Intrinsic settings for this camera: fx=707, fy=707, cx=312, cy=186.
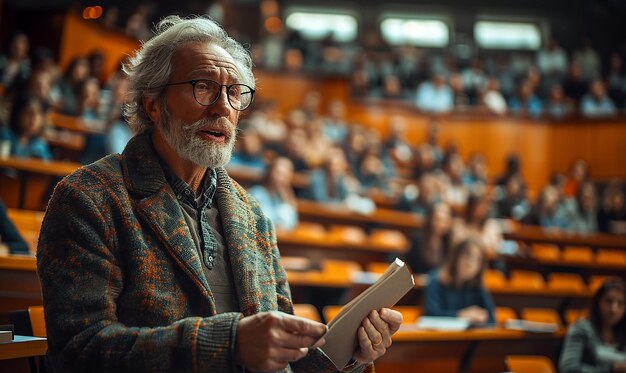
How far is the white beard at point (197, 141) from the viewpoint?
1492mm

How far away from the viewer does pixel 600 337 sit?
12.2ft

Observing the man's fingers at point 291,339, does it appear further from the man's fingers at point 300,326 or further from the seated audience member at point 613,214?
the seated audience member at point 613,214

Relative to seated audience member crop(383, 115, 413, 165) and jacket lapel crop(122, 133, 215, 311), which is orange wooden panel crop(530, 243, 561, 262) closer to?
seated audience member crop(383, 115, 413, 165)

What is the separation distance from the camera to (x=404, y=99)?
1141 cm

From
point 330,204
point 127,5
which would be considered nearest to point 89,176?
point 330,204

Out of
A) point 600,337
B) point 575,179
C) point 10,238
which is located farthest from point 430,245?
point 575,179

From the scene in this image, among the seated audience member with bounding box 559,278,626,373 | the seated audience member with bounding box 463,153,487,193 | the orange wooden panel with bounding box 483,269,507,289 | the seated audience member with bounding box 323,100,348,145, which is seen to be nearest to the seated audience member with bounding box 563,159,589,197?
the seated audience member with bounding box 463,153,487,193

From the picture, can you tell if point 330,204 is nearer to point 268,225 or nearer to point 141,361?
point 268,225

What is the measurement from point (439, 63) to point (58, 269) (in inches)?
481

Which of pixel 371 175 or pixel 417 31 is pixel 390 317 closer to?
pixel 371 175

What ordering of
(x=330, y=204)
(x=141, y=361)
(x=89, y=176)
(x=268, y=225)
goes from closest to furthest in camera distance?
1. (x=141, y=361)
2. (x=89, y=176)
3. (x=268, y=225)
4. (x=330, y=204)

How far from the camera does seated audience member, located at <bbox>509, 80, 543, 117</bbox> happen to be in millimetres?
11180

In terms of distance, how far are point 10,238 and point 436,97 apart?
917 centimetres

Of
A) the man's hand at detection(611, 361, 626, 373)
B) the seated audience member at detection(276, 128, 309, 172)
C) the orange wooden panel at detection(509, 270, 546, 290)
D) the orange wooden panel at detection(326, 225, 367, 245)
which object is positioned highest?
the seated audience member at detection(276, 128, 309, 172)
